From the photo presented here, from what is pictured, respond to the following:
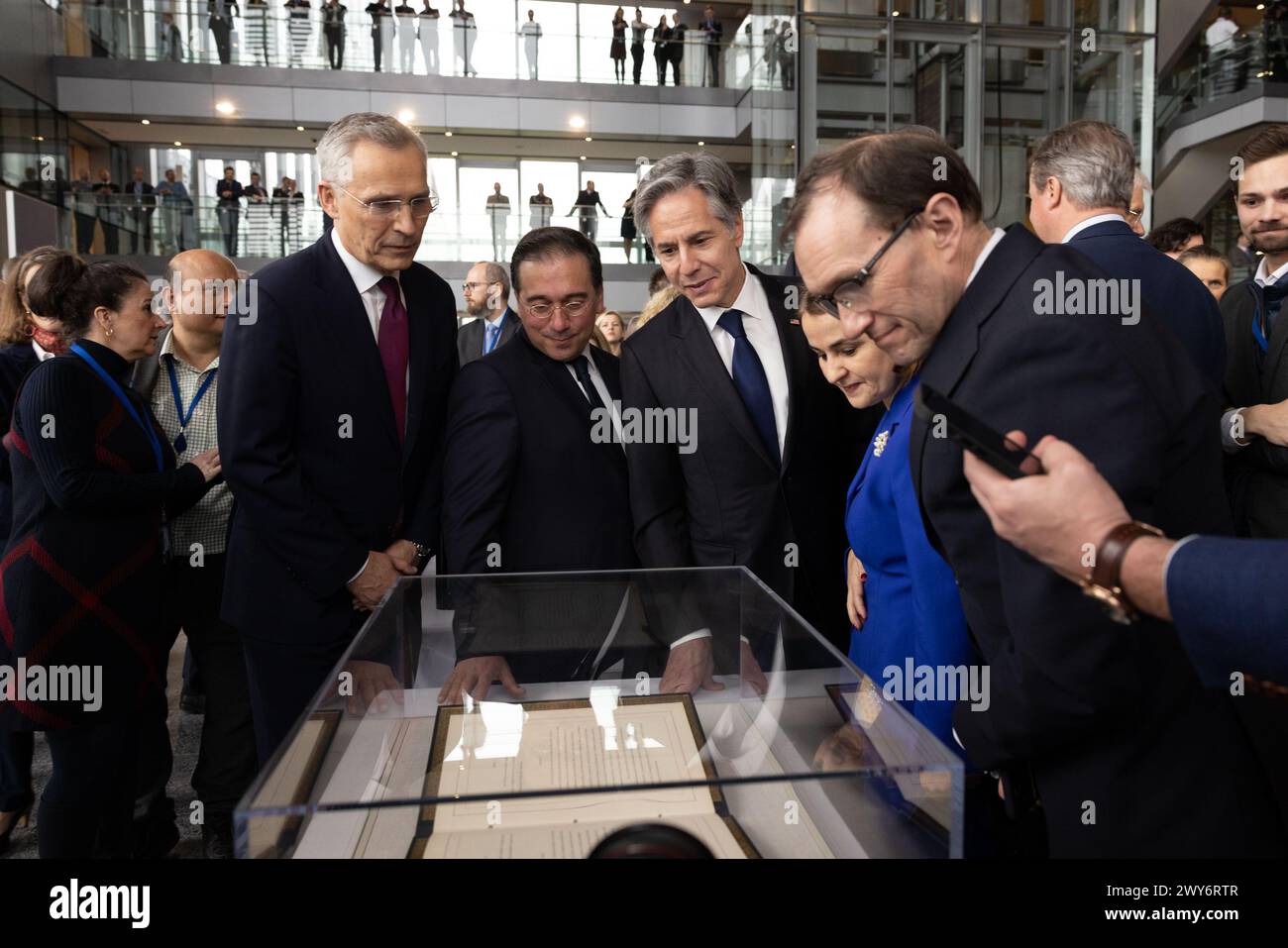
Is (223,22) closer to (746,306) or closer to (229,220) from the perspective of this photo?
(229,220)

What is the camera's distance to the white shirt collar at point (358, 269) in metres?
2.21

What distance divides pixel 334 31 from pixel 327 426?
635 inches

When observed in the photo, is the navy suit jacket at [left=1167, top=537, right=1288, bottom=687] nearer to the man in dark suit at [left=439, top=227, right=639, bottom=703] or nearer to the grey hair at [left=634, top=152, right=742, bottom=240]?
the man in dark suit at [left=439, top=227, right=639, bottom=703]

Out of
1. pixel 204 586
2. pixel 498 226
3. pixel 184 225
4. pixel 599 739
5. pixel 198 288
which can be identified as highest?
pixel 498 226

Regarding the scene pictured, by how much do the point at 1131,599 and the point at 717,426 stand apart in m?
1.29

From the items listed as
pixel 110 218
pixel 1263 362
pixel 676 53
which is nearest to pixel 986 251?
pixel 1263 362

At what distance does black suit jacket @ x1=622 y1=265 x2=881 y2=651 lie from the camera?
7.27 ft

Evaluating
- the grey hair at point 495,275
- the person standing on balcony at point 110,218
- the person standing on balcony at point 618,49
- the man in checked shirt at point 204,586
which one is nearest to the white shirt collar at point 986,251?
the man in checked shirt at point 204,586

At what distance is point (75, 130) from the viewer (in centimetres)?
1666

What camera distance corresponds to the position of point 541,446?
7.49ft

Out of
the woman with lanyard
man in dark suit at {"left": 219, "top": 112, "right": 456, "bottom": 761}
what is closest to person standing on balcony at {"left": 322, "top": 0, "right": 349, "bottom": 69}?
the woman with lanyard
